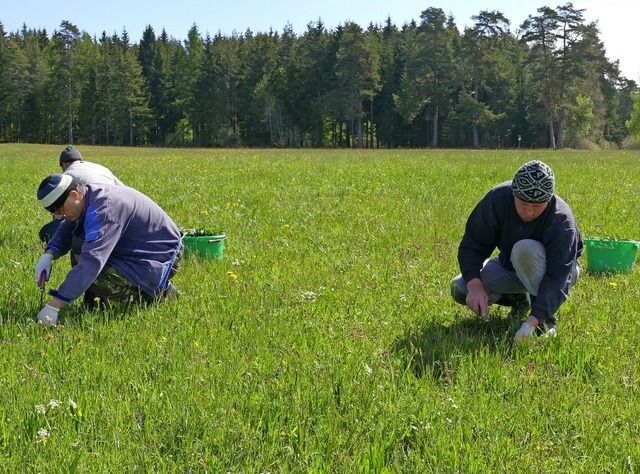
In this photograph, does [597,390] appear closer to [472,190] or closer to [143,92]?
[472,190]

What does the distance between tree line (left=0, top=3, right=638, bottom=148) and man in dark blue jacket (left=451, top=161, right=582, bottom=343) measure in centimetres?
6007

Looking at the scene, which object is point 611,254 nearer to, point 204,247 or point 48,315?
point 204,247

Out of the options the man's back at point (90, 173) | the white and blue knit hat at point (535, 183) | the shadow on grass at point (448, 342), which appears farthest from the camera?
the man's back at point (90, 173)

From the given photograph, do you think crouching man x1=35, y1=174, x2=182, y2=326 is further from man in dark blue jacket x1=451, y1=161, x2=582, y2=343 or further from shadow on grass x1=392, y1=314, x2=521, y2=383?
man in dark blue jacket x1=451, y1=161, x2=582, y2=343

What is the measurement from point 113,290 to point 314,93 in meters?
75.3

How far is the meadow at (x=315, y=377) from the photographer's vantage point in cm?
297

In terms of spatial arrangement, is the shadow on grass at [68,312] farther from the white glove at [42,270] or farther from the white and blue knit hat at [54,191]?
the white and blue knit hat at [54,191]

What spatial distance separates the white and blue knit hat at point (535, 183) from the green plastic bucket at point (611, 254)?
256cm

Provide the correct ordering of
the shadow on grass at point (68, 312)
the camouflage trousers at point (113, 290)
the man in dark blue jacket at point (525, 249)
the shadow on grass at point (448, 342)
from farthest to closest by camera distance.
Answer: the camouflage trousers at point (113, 290) → the shadow on grass at point (68, 312) → the man in dark blue jacket at point (525, 249) → the shadow on grass at point (448, 342)

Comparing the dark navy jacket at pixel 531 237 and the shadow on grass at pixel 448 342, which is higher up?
the dark navy jacket at pixel 531 237

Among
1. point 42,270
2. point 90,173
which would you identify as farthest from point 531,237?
point 90,173

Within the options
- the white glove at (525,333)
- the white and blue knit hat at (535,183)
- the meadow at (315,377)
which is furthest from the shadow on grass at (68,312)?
the white and blue knit hat at (535,183)

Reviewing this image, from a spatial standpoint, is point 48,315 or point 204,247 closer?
point 48,315

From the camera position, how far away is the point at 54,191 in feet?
14.5
